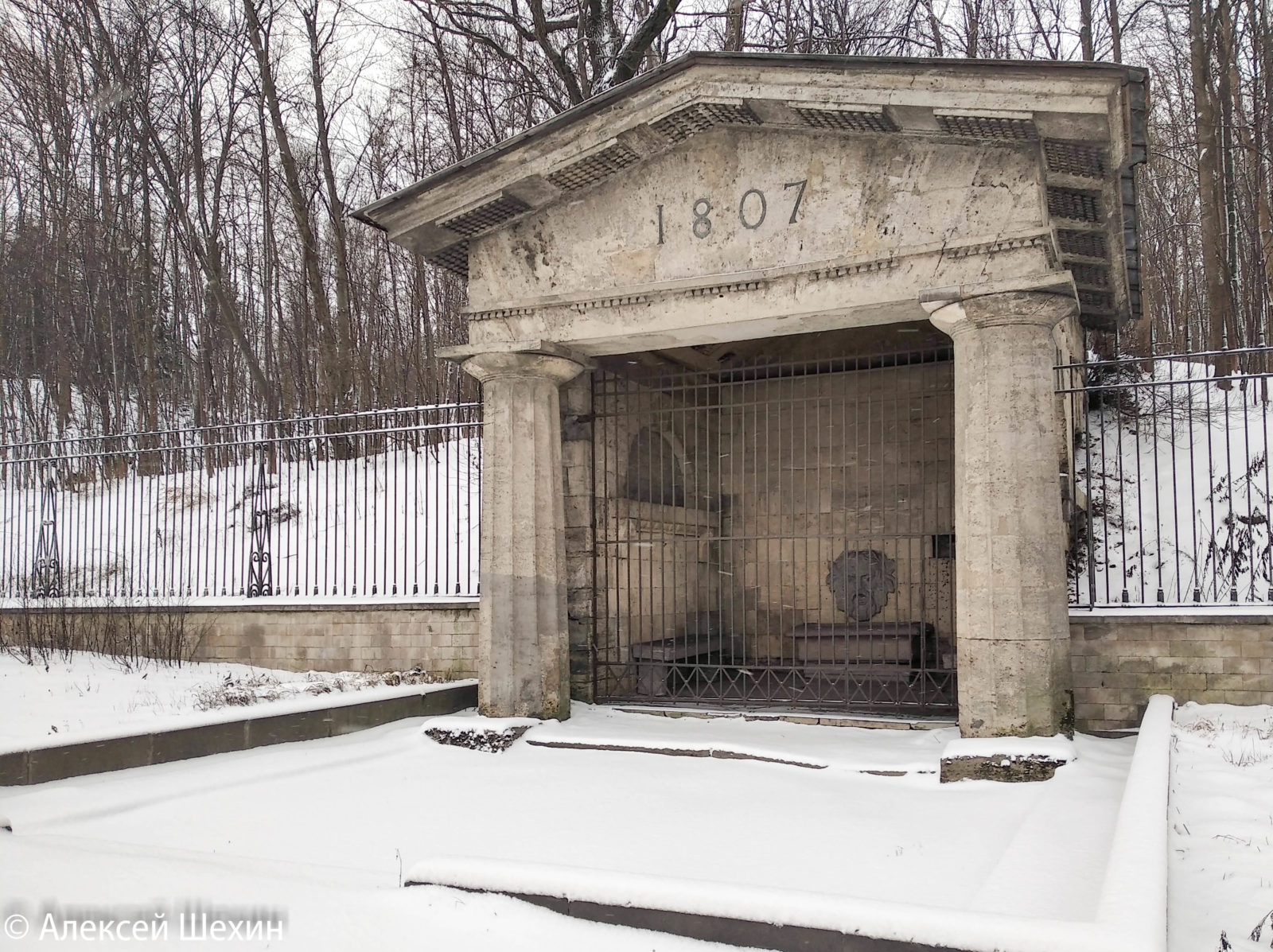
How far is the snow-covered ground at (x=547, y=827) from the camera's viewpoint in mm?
3518

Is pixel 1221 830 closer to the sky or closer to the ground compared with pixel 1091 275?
closer to the ground

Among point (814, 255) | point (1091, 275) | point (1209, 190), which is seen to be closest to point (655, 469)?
point (814, 255)

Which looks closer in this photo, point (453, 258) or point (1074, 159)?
point (1074, 159)

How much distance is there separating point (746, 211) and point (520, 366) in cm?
206

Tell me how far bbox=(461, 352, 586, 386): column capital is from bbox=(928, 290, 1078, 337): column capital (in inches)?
112

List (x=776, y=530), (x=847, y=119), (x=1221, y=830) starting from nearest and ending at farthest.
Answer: (x=1221, y=830) → (x=847, y=119) → (x=776, y=530)

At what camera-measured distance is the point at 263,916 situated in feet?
11.4

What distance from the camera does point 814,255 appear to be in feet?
20.9

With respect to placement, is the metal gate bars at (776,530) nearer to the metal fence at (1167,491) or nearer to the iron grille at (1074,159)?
the metal fence at (1167,491)

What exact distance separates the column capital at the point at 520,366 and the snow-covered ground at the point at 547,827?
8.60ft

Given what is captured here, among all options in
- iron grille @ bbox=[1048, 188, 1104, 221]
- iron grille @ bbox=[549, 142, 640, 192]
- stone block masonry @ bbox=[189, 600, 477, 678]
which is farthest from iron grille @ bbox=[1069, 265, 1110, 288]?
stone block masonry @ bbox=[189, 600, 477, 678]

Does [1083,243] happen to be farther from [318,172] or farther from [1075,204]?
[318,172]

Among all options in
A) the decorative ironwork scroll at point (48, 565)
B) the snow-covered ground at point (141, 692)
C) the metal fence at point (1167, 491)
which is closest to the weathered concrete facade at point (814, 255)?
the metal fence at point (1167, 491)

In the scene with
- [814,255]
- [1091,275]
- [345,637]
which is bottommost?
[345,637]
